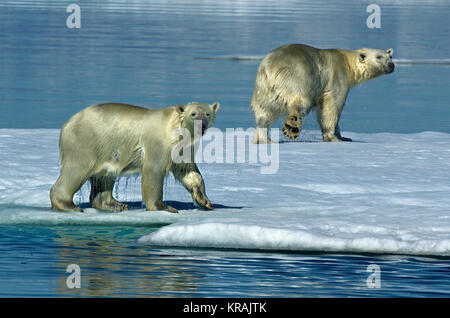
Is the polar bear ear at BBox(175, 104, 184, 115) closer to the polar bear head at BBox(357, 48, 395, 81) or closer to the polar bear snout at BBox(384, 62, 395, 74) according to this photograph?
the polar bear head at BBox(357, 48, 395, 81)

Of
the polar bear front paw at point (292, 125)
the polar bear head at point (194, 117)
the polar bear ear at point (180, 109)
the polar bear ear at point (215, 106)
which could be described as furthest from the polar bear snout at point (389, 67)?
the polar bear ear at point (180, 109)

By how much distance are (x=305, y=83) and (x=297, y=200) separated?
127 inches

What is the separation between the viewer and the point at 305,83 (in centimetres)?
1215

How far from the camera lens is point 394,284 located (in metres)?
6.58

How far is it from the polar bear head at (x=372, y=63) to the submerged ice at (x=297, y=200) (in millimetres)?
895

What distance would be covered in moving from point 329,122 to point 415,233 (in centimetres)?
521

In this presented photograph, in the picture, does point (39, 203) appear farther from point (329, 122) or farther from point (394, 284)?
point (329, 122)

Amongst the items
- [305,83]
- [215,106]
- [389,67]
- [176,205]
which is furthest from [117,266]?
[389,67]

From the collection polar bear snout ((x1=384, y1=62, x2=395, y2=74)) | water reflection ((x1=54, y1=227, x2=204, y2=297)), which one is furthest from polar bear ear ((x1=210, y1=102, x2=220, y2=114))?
polar bear snout ((x1=384, y1=62, x2=395, y2=74))

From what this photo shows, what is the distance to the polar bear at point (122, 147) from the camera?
832 cm

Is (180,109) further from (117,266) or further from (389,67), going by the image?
(389,67)

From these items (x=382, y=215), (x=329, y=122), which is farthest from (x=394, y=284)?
(x=329, y=122)

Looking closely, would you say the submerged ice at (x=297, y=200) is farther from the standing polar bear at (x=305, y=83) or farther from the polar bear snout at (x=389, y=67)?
the polar bear snout at (x=389, y=67)

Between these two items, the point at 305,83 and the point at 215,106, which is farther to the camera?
the point at 305,83
